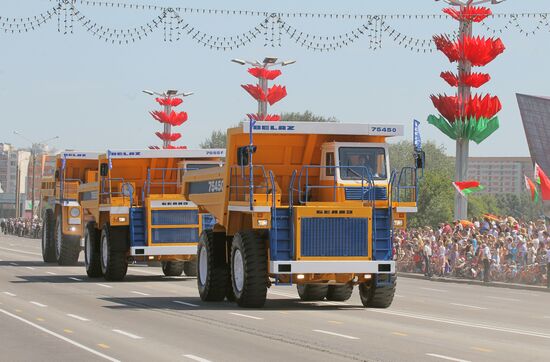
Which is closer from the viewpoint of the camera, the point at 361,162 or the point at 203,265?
the point at 361,162

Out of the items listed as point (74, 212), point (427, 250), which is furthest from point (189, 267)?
point (427, 250)

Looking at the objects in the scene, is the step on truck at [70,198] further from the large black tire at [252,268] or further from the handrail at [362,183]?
the large black tire at [252,268]

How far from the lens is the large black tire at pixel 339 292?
26656 millimetres

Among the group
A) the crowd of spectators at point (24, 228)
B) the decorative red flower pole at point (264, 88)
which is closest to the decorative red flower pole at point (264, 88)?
the decorative red flower pole at point (264, 88)

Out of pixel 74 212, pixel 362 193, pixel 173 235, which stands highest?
pixel 74 212

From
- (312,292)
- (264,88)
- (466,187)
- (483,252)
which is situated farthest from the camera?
(264,88)

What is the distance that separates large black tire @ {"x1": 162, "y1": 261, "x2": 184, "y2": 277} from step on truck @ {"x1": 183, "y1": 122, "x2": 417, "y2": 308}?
10475mm

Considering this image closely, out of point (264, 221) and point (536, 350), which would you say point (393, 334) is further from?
point (264, 221)

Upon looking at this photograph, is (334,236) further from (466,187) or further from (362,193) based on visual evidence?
(466,187)

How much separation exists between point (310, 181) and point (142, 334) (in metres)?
7.48

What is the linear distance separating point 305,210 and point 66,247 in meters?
20.9

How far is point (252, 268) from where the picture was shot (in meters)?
23.8

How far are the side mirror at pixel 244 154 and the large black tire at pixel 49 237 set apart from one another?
22.4m

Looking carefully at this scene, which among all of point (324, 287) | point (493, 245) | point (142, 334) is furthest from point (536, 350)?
point (493, 245)
